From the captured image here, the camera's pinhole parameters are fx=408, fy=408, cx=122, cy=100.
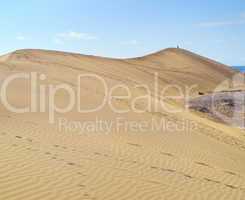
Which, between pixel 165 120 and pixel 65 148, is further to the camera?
pixel 165 120

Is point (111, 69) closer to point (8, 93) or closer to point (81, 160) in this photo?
point (8, 93)

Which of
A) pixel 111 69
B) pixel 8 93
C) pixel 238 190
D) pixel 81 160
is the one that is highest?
pixel 111 69

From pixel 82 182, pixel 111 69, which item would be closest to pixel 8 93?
pixel 82 182

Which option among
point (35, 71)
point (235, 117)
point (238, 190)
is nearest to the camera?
point (238, 190)

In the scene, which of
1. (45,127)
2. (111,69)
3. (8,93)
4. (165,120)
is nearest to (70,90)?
(8,93)

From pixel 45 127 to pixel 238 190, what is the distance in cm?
495

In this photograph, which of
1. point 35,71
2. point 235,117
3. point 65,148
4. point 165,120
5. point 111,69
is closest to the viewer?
point 65,148

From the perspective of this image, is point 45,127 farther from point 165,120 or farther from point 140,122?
point 165,120

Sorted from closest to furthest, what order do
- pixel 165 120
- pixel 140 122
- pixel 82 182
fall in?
1. pixel 82 182
2. pixel 140 122
3. pixel 165 120

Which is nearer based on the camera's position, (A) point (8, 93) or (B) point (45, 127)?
(B) point (45, 127)

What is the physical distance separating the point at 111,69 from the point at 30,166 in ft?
73.8

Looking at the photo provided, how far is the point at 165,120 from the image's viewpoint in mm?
14570

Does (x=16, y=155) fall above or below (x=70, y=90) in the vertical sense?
below

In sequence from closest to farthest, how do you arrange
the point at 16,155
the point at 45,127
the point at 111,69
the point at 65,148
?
the point at 16,155
the point at 65,148
the point at 45,127
the point at 111,69
